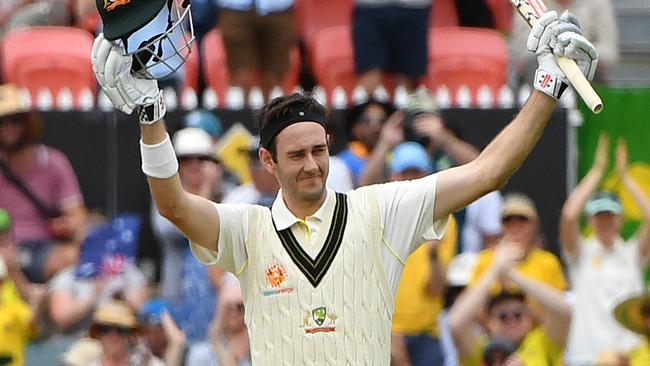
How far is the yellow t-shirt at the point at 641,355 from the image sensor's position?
9.66 meters

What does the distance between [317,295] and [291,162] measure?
0.46 meters

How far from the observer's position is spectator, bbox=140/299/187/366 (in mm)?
9664

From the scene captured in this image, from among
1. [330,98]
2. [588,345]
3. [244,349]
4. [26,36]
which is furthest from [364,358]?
Answer: [26,36]

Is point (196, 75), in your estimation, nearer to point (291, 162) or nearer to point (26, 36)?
point (26, 36)

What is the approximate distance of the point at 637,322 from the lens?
32.2 ft

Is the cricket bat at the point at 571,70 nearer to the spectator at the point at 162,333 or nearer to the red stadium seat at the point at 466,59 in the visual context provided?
the spectator at the point at 162,333

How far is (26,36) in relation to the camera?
1191cm

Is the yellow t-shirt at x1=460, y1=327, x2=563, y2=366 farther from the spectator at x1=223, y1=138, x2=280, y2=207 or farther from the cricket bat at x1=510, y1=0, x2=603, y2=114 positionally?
the cricket bat at x1=510, y1=0, x2=603, y2=114

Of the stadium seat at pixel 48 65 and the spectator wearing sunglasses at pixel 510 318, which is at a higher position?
the stadium seat at pixel 48 65

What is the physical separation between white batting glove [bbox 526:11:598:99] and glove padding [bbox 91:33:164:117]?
126 cm

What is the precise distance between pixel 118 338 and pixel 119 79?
13.1ft

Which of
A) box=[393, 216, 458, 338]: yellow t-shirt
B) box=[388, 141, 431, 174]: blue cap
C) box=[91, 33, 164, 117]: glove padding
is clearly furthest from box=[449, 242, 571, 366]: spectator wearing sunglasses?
box=[91, 33, 164, 117]: glove padding

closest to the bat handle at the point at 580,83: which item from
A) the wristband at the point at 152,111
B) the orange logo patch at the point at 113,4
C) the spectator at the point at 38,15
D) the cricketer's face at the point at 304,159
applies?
the cricketer's face at the point at 304,159

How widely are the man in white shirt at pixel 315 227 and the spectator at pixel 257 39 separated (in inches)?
210
